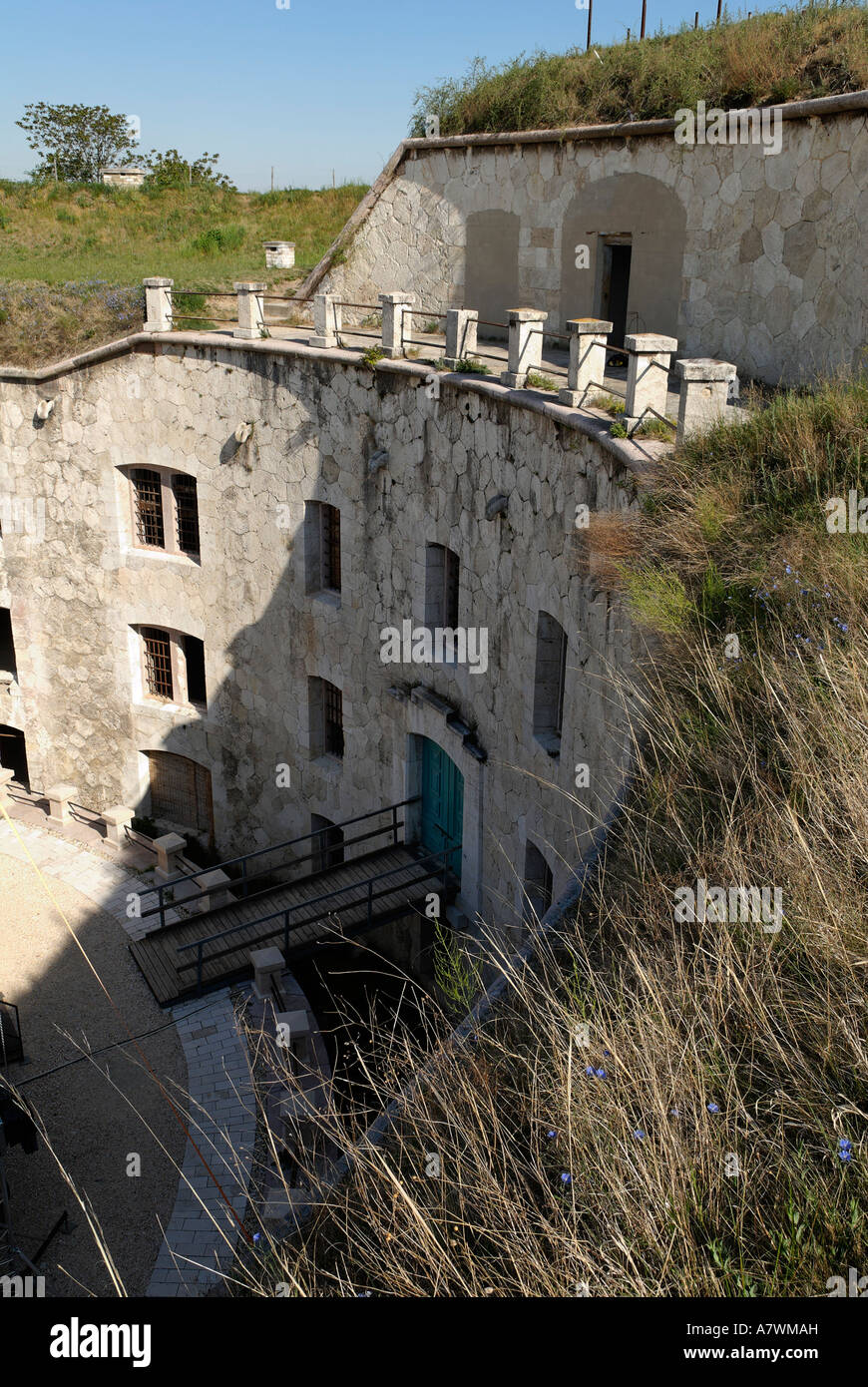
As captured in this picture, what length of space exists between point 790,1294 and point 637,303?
1305cm

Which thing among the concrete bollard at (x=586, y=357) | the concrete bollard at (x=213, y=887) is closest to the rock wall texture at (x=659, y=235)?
the concrete bollard at (x=586, y=357)

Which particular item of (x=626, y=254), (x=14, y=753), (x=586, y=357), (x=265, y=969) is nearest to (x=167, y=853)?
(x=265, y=969)

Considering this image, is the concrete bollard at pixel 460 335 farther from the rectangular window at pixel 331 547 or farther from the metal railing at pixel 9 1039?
the metal railing at pixel 9 1039

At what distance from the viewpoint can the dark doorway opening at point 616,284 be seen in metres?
15.1

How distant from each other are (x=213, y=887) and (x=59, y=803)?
16.8 feet

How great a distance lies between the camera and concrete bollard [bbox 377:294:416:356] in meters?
13.7

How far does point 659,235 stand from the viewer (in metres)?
13.8

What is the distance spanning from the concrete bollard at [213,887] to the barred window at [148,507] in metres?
5.91

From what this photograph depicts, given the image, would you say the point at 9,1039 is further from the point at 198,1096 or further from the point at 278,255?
the point at 278,255

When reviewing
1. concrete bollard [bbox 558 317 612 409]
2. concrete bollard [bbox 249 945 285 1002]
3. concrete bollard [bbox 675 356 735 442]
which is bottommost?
concrete bollard [bbox 249 945 285 1002]

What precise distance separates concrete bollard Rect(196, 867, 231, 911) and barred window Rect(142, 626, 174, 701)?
429 cm

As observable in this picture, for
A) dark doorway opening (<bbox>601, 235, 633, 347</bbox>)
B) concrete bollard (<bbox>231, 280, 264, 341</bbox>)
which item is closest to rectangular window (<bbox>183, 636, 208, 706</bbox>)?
concrete bollard (<bbox>231, 280, 264, 341</bbox>)

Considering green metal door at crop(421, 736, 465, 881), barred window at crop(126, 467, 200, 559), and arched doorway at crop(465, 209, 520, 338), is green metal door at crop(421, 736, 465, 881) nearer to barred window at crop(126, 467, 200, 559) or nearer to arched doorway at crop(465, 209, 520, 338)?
barred window at crop(126, 467, 200, 559)
